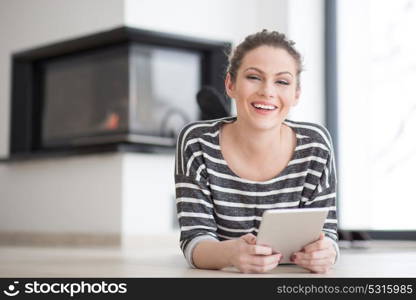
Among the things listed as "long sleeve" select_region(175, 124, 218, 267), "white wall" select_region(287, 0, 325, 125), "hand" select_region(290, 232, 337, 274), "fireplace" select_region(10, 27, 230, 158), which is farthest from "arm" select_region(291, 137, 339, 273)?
"white wall" select_region(287, 0, 325, 125)

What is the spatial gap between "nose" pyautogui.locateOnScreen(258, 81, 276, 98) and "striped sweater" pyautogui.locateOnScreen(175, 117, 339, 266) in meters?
0.18

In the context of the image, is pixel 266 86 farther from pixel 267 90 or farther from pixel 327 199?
pixel 327 199

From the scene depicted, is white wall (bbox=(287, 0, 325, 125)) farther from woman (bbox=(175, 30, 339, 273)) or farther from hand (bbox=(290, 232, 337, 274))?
hand (bbox=(290, 232, 337, 274))

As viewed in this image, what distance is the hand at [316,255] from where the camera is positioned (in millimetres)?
1750

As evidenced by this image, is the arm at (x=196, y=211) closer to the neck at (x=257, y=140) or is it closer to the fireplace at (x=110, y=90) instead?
the neck at (x=257, y=140)

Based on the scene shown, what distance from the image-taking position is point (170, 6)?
14.8 feet

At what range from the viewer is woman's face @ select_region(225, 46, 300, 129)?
187 cm

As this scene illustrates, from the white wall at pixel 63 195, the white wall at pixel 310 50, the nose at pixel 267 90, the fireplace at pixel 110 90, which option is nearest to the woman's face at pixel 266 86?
the nose at pixel 267 90

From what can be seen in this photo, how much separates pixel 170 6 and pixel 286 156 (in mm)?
2714

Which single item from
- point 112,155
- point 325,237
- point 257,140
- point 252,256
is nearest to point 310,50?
point 112,155

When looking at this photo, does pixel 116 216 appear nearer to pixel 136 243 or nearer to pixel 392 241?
pixel 136 243

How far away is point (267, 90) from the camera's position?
1.86 metres

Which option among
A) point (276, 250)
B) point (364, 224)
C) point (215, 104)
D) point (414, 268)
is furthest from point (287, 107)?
point (364, 224)

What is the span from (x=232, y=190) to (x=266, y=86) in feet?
0.90
